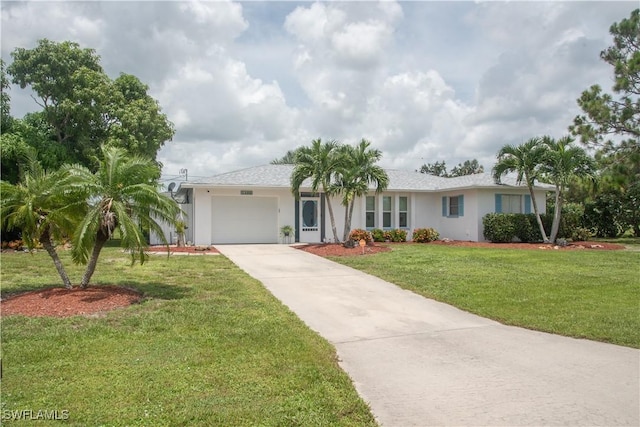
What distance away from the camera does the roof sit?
20422 mm

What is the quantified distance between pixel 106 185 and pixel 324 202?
1471 centimetres

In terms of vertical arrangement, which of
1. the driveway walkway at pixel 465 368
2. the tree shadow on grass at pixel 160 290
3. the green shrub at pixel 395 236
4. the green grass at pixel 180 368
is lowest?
the driveway walkway at pixel 465 368

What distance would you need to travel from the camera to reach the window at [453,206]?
22.5m

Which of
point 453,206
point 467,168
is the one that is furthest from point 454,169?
point 453,206

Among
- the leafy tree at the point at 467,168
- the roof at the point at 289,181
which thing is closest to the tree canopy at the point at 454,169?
the leafy tree at the point at 467,168

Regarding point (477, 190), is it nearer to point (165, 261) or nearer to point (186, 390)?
point (165, 261)

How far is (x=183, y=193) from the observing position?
23359 millimetres

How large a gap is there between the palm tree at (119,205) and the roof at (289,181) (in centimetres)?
1167

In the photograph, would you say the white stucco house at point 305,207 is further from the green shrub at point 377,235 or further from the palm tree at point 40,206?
the palm tree at point 40,206

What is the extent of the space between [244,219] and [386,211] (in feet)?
22.8

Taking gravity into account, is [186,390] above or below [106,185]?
below

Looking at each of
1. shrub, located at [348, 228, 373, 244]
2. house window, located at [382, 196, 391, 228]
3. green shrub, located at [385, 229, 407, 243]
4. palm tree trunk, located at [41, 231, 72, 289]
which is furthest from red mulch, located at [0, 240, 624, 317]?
house window, located at [382, 196, 391, 228]

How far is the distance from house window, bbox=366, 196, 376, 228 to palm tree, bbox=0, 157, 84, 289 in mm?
15852

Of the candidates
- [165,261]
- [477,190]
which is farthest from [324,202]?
[165,261]
